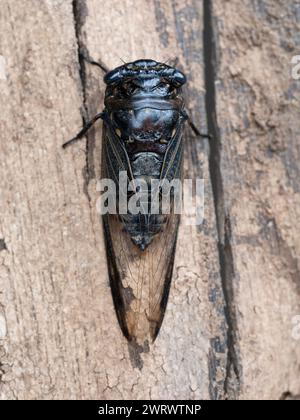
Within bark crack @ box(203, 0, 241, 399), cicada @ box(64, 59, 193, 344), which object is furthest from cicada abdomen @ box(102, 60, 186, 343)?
bark crack @ box(203, 0, 241, 399)

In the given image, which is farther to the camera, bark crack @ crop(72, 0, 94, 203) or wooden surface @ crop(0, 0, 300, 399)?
bark crack @ crop(72, 0, 94, 203)

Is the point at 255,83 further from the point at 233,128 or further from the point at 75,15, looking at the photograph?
the point at 75,15

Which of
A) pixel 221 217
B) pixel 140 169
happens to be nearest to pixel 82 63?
pixel 140 169

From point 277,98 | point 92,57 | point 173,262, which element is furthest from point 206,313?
point 92,57

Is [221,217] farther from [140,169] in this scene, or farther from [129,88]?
[129,88]

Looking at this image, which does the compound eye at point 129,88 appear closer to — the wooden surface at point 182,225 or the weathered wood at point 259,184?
the wooden surface at point 182,225

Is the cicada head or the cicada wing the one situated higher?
the cicada head

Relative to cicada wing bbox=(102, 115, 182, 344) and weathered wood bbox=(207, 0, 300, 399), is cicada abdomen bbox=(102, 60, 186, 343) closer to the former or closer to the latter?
cicada wing bbox=(102, 115, 182, 344)
